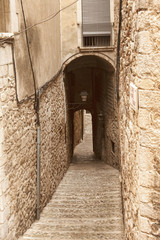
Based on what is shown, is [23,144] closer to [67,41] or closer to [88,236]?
[88,236]

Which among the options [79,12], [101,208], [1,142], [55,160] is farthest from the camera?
[79,12]

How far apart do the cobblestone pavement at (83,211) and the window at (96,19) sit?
4763 millimetres

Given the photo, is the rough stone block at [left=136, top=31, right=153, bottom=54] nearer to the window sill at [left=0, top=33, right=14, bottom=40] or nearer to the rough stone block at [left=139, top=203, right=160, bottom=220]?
the rough stone block at [left=139, top=203, right=160, bottom=220]

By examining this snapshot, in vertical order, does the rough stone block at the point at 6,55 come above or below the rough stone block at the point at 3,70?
above

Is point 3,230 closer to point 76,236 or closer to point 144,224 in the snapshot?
point 76,236

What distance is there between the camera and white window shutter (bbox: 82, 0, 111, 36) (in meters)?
10.8

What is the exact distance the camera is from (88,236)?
6062 mm

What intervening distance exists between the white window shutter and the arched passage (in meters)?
0.94

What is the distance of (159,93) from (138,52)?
44 centimetres

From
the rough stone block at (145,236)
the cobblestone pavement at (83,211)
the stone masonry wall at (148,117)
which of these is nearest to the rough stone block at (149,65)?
the stone masonry wall at (148,117)

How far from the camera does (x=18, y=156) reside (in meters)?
5.62

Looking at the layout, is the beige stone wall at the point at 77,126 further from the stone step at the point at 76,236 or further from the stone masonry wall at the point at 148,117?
the stone masonry wall at the point at 148,117

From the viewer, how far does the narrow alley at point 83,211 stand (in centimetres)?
609

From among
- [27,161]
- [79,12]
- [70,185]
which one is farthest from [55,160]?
[79,12]
